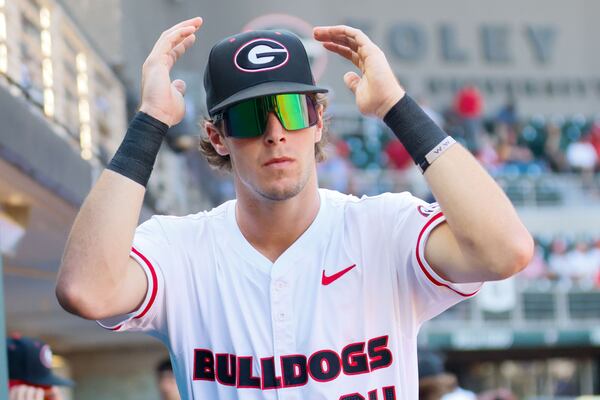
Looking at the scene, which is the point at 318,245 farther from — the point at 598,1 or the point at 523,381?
the point at 598,1

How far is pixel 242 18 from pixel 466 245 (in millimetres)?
25764

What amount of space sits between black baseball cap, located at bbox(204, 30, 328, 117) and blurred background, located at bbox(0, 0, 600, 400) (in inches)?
53.5


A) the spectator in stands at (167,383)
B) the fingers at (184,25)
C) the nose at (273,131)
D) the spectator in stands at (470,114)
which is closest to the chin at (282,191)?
the nose at (273,131)

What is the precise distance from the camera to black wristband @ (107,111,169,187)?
3.37m

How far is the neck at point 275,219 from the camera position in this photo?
3.55 metres

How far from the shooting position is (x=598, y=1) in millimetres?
30906

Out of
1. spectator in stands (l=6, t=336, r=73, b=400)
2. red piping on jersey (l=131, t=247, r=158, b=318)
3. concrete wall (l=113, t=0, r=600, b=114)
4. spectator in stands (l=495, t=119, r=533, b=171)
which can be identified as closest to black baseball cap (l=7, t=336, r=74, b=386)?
spectator in stands (l=6, t=336, r=73, b=400)

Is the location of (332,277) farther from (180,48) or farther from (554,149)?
(554,149)

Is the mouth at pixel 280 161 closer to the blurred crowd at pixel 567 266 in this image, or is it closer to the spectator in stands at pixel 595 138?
the blurred crowd at pixel 567 266

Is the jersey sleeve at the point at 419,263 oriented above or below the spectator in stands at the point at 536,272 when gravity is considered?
below

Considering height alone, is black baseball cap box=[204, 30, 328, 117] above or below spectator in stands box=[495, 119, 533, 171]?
below

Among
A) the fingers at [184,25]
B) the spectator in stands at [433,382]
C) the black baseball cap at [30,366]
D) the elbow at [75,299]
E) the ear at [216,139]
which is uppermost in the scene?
the fingers at [184,25]

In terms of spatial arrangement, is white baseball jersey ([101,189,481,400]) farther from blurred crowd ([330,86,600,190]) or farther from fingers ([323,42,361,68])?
blurred crowd ([330,86,600,190])

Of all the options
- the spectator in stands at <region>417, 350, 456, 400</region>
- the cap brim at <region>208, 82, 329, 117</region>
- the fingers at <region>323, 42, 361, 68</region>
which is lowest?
the spectator in stands at <region>417, 350, 456, 400</region>
